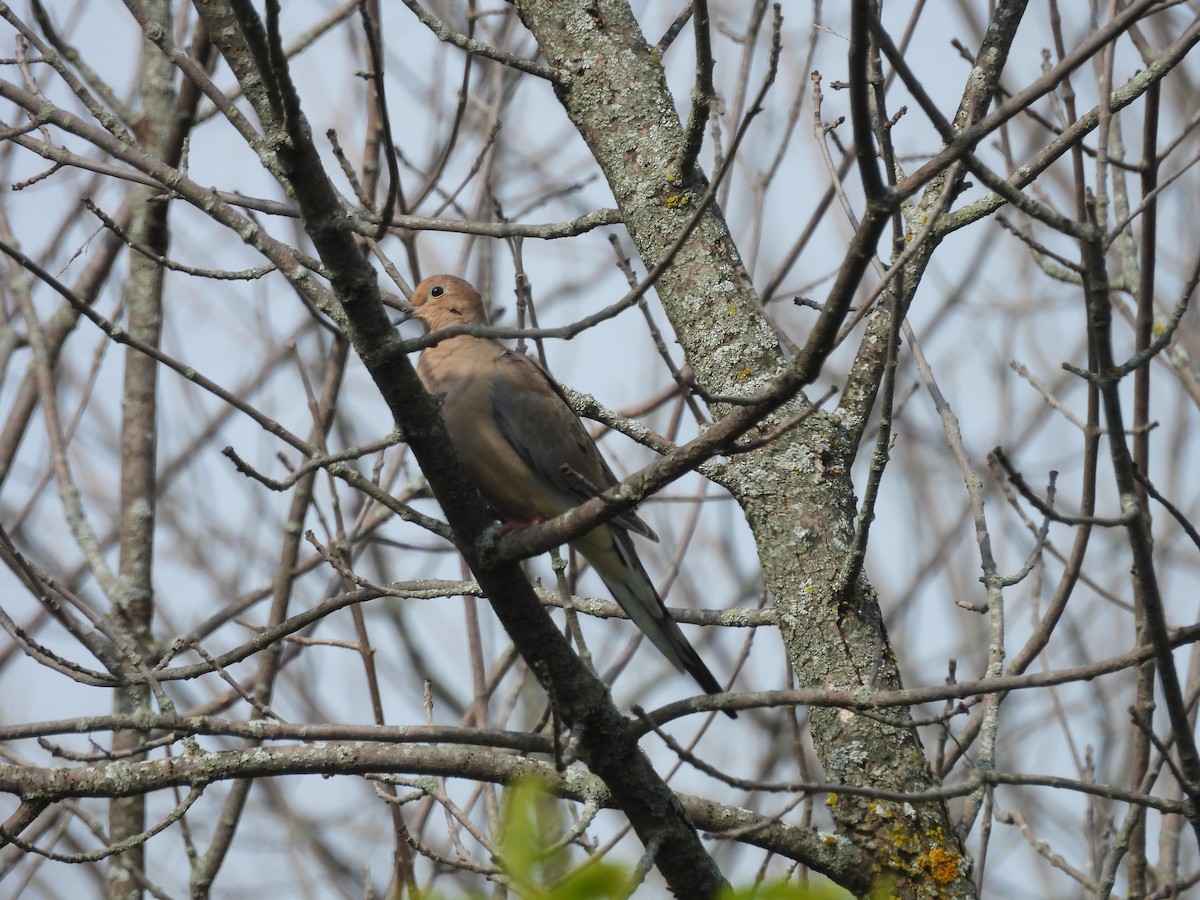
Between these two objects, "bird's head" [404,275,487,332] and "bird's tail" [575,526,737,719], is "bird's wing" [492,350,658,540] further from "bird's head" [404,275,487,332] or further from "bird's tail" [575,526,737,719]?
"bird's head" [404,275,487,332]

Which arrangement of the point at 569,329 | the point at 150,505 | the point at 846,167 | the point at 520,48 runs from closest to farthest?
the point at 569,329
the point at 846,167
the point at 150,505
the point at 520,48

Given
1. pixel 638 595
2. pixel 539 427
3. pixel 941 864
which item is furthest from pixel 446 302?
pixel 941 864

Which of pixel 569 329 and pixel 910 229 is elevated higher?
pixel 910 229

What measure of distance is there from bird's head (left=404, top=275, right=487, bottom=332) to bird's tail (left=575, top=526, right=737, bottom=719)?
119 cm

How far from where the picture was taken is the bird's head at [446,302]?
4.69 meters

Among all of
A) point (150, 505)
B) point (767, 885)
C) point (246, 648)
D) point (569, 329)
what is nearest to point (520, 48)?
point (150, 505)

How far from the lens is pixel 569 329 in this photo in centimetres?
190

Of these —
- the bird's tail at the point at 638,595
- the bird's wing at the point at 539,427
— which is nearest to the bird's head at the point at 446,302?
the bird's wing at the point at 539,427

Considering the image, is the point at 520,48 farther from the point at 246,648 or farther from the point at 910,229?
the point at 246,648

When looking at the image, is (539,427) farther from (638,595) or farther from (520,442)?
(638,595)

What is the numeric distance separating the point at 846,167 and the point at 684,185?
112 cm

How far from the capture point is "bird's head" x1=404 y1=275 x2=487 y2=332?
4.69m

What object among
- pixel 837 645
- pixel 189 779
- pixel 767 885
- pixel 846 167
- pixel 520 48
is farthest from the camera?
pixel 520 48

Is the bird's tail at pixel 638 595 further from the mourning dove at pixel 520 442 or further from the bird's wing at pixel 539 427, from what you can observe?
the bird's wing at pixel 539 427
